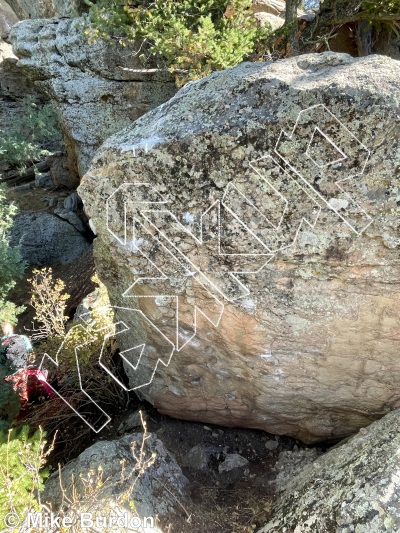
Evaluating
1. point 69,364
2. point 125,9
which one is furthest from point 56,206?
point 69,364

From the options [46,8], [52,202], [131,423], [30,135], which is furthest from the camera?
[30,135]

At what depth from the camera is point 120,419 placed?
3219 millimetres

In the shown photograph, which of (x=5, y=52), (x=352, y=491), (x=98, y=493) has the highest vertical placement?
(x=5, y=52)

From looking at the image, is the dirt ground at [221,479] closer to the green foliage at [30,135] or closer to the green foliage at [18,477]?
the green foliage at [18,477]

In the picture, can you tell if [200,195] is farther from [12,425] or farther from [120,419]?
[12,425]

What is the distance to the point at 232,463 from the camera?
2.83 m

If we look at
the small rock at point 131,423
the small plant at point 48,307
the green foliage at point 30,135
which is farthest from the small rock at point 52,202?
the small rock at point 131,423

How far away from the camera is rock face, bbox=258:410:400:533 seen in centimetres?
181

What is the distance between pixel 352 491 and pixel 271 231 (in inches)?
47.0

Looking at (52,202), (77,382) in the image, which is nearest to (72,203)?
(52,202)

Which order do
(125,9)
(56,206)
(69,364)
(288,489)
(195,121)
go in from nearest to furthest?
1. (195,121)
2. (288,489)
3. (69,364)
4. (125,9)
5. (56,206)

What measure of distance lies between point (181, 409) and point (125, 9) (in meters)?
4.31

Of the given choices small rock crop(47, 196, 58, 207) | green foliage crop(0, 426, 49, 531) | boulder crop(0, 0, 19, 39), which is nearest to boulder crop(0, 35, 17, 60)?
boulder crop(0, 0, 19, 39)

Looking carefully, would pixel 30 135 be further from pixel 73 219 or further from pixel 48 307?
pixel 48 307
